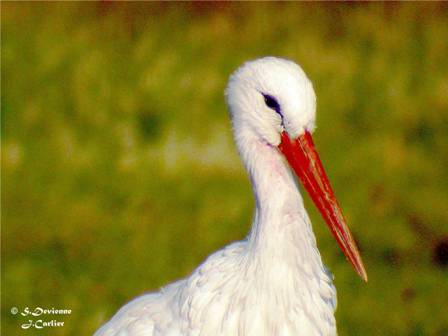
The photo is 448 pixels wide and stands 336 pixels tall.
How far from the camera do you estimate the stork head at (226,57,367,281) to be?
7.72 ft

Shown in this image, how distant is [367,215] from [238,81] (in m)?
2.46

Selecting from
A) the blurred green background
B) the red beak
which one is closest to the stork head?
the red beak

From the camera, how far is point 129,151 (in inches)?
216

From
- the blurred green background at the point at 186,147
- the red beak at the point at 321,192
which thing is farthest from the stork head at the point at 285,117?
the blurred green background at the point at 186,147

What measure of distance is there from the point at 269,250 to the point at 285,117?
1.23ft

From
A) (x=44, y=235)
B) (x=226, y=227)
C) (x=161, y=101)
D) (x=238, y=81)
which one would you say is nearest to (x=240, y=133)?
(x=238, y=81)

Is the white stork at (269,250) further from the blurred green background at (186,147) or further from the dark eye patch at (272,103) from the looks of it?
the blurred green background at (186,147)

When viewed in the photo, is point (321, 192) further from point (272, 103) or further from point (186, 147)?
point (186, 147)

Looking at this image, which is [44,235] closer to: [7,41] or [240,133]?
[7,41]

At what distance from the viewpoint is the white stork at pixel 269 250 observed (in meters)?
2.48

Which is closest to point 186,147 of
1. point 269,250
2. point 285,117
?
point 269,250

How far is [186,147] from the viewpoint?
5.48 metres

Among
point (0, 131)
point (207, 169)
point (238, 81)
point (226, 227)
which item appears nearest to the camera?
point (238, 81)

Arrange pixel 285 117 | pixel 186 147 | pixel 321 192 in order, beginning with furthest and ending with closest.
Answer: pixel 186 147, pixel 321 192, pixel 285 117
